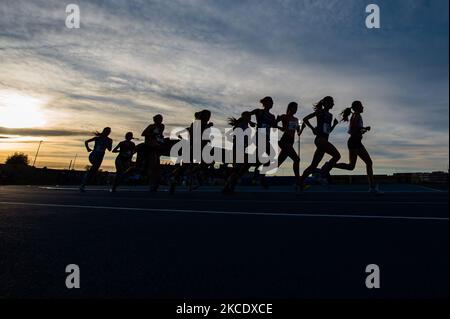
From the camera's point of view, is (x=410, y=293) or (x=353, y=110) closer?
(x=410, y=293)

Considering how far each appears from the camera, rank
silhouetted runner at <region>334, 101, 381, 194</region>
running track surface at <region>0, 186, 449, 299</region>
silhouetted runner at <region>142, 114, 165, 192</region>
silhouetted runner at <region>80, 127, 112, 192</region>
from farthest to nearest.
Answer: silhouetted runner at <region>80, 127, 112, 192</region> < silhouetted runner at <region>142, 114, 165, 192</region> < silhouetted runner at <region>334, 101, 381, 194</region> < running track surface at <region>0, 186, 449, 299</region>

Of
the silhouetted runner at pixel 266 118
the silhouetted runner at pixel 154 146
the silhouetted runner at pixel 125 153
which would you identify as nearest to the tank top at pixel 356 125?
the silhouetted runner at pixel 266 118

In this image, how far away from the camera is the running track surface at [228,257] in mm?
1957

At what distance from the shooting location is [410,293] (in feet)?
6.01

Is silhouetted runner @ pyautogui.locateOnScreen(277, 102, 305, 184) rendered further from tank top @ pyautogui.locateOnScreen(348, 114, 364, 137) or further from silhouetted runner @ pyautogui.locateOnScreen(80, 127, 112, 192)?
silhouetted runner @ pyautogui.locateOnScreen(80, 127, 112, 192)

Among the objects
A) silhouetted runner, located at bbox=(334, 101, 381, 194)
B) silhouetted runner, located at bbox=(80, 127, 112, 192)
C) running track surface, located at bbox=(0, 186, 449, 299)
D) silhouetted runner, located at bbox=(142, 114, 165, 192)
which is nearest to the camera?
running track surface, located at bbox=(0, 186, 449, 299)

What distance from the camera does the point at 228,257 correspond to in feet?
8.54

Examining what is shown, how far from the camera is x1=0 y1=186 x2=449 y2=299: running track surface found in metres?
1.96

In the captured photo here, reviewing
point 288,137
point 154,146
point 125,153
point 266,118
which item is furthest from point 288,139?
point 125,153

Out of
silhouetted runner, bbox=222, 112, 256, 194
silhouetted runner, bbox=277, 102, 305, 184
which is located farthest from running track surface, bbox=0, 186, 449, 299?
silhouetted runner, bbox=277, 102, 305, 184

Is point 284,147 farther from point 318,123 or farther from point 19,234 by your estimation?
point 19,234
